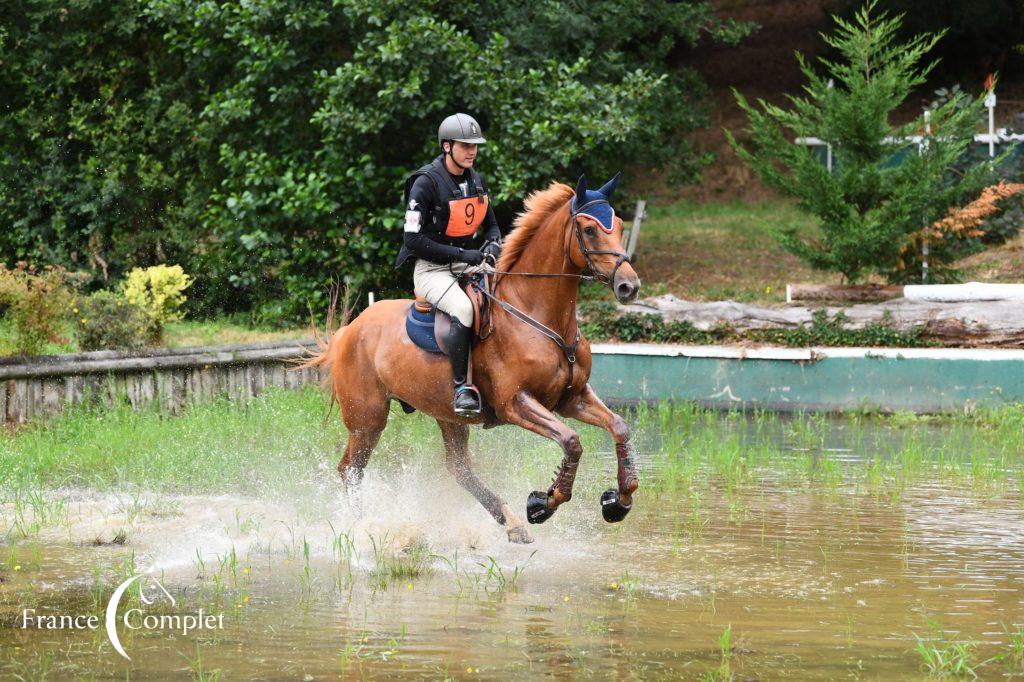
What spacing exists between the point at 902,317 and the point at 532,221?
8127 millimetres

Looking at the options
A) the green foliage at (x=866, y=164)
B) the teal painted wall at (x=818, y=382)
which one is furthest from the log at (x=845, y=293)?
the teal painted wall at (x=818, y=382)

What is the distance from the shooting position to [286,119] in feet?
61.2

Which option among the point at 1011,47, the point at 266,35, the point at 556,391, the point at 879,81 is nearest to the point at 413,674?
the point at 556,391

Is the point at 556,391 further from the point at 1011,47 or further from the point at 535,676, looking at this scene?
the point at 1011,47

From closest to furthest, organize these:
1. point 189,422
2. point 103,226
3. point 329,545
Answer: point 329,545
point 189,422
point 103,226

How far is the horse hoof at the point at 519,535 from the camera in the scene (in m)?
8.86

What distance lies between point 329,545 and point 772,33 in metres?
28.9

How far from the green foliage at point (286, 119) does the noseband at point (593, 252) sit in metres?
9.03

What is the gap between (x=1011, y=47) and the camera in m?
28.1

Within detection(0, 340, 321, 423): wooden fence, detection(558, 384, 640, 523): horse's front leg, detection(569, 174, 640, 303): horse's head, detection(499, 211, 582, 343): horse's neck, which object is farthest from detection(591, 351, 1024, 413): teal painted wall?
detection(569, 174, 640, 303): horse's head

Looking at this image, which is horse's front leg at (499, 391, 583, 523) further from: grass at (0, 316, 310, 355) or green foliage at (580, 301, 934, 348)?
green foliage at (580, 301, 934, 348)

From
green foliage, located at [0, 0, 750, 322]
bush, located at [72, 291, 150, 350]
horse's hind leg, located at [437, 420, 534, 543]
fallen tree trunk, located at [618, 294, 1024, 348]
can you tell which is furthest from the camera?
green foliage, located at [0, 0, 750, 322]

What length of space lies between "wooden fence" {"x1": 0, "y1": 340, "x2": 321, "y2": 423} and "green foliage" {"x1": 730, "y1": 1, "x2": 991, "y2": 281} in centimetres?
685

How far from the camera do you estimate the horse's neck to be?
8445mm
